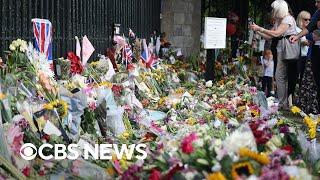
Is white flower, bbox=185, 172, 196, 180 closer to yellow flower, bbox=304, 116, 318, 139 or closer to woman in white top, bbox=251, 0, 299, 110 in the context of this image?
yellow flower, bbox=304, 116, 318, 139

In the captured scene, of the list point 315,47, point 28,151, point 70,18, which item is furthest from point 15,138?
point 315,47

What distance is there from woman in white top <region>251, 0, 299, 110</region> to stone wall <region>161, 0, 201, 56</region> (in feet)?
13.9

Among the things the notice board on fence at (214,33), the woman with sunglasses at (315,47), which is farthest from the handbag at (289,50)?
the woman with sunglasses at (315,47)

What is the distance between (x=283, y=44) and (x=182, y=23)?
4.57m

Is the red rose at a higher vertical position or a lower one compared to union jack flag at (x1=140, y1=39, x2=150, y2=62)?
higher

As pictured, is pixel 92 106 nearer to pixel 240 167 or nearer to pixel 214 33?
pixel 240 167

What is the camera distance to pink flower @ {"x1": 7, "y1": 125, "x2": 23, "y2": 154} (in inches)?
114

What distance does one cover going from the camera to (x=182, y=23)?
1287 centimetres

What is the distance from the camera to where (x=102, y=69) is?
582 cm

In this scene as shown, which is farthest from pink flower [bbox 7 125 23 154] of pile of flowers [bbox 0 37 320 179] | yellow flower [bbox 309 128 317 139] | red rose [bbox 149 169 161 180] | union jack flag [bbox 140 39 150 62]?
union jack flag [bbox 140 39 150 62]

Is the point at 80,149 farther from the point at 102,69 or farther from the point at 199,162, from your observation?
the point at 102,69

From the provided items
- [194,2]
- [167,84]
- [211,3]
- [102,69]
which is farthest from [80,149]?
[211,3]

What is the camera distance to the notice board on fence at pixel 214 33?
8844 millimetres

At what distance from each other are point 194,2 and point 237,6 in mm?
3227
